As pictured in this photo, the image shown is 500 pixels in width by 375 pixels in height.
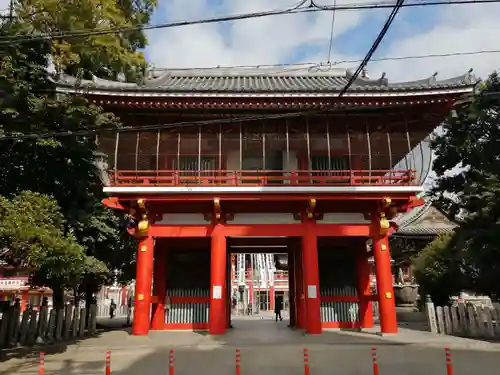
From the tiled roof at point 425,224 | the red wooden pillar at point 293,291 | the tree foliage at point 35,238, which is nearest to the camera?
the tree foliage at point 35,238

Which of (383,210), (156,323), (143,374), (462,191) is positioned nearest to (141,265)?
(156,323)

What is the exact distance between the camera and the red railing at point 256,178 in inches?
698

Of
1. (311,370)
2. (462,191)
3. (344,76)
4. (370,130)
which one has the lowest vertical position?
(311,370)

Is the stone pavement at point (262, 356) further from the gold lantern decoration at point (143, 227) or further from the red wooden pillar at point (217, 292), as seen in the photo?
the gold lantern decoration at point (143, 227)

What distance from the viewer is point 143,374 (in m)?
11.0

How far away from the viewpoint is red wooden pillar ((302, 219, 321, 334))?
56.7 ft

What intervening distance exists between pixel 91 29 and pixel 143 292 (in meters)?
14.0

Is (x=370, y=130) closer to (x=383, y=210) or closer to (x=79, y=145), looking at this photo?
(x=383, y=210)

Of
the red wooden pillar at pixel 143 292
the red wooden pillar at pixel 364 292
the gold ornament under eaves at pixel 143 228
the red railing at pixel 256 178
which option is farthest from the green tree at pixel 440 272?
the gold ornament under eaves at pixel 143 228

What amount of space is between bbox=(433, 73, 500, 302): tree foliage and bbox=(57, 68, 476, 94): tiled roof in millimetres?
2405

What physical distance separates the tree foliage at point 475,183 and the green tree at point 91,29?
18573 mm

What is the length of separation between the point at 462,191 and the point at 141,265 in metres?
16.1

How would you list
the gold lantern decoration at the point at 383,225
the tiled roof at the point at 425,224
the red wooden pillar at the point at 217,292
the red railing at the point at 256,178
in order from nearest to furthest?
1. the red wooden pillar at the point at 217,292
2. the red railing at the point at 256,178
3. the gold lantern decoration at the point at 383,225
4. the tiled roof at the point at 425,224

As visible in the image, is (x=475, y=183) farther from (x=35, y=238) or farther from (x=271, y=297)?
(x=271, y=297)
